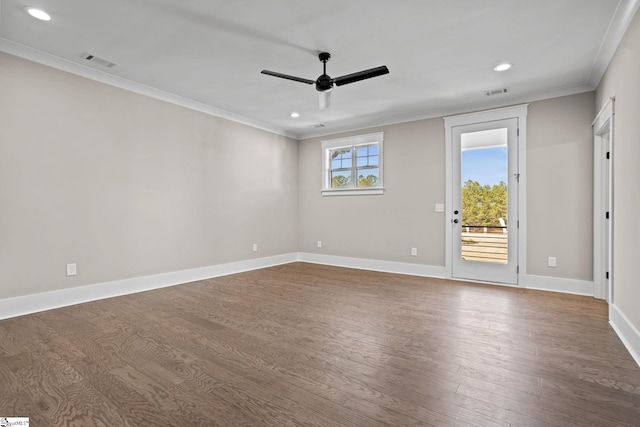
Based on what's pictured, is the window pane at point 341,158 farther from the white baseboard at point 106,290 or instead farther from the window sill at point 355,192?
the white baseboard at point 106,290

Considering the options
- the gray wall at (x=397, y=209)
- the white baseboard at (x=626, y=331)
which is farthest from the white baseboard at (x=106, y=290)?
the white baseboard at (x=626, y=331)

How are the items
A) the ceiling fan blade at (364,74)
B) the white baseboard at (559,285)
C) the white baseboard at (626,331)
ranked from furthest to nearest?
the white baseboard at (559,285)
the ceiling fan blade at (364,74)
the white baseboard at (626,331)

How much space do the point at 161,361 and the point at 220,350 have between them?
0.40 m

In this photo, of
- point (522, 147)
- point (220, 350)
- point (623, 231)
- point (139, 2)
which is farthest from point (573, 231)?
point (139, 2)

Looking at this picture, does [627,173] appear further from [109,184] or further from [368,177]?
[109,184]

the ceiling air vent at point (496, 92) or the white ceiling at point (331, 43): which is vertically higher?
the white ceiling at point (331, 43)

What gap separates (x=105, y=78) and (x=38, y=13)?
3.99 ft

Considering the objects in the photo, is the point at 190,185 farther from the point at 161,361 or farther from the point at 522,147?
the point at 522,147

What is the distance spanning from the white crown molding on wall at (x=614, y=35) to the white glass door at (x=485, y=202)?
1.10 m

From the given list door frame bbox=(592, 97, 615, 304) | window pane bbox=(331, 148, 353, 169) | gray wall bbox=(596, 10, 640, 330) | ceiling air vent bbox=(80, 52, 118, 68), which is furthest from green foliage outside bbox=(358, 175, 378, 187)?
ceiling air vent bbox=(80, 52, 118, 68)

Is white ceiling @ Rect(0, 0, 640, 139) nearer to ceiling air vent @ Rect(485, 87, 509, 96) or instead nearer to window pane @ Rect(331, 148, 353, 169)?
ceiling air vent @ Rect(485, 87, 509, 96)

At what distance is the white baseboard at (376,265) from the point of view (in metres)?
5.15

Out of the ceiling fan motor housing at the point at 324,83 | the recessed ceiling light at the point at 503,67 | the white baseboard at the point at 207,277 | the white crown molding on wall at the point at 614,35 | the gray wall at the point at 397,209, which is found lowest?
the white baseboard at the point at 207,277

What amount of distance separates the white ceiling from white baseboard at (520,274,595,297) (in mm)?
2509
